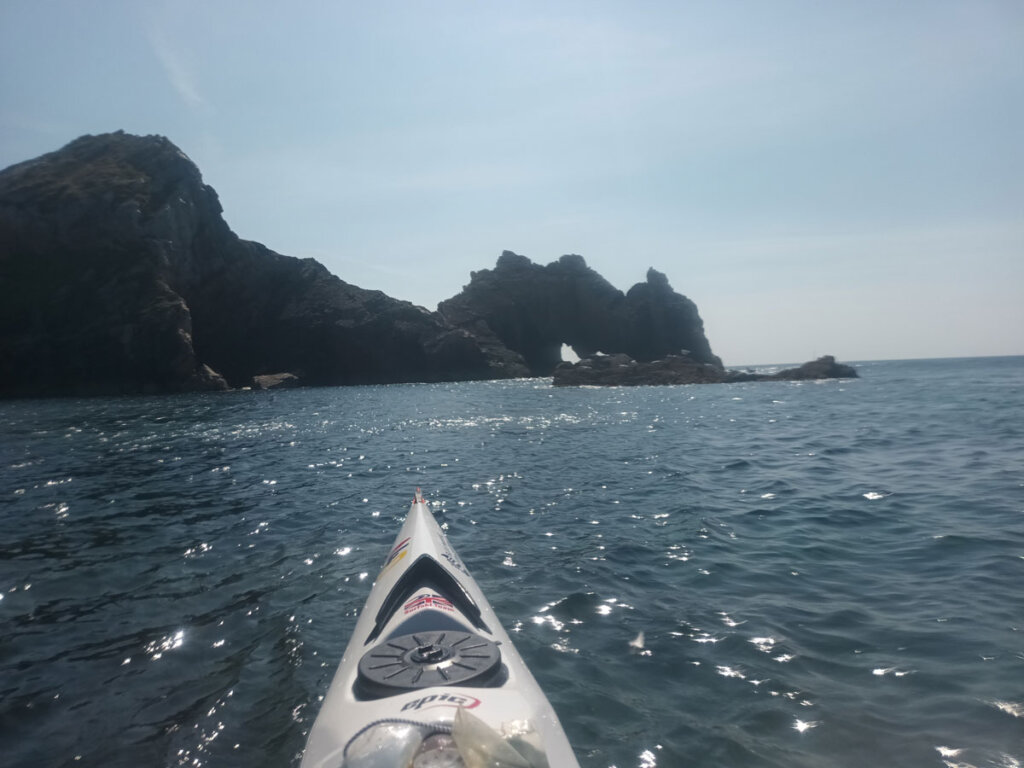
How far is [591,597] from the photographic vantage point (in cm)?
733

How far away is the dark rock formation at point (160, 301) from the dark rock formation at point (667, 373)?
26160mm

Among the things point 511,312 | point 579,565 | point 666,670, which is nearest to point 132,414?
point 579,565

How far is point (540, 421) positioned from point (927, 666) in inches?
962

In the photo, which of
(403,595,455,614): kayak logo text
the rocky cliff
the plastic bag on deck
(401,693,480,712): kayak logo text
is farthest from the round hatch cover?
the rocky cliff

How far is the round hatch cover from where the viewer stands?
4086 mm

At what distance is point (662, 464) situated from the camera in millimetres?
16656

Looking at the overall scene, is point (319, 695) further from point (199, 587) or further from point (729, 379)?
point (729, 379)

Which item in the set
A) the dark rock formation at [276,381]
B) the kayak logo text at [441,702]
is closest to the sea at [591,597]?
the kayak logo text at [441,702]

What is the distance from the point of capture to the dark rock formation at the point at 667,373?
63.7 m

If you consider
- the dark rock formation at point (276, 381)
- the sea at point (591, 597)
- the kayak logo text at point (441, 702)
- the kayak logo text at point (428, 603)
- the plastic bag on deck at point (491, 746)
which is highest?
the dark rock formation at point (276, 381)

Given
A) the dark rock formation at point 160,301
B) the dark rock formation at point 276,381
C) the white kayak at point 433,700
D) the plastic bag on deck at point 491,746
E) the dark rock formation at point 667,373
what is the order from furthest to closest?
1. the dark rock formation at point 276,381
2. the dark rock formation at point 667,373
3. the dark rock formation at point 160,301
4. the white kayak at point 433,700
5. the plastic bag on deck at point 491,746

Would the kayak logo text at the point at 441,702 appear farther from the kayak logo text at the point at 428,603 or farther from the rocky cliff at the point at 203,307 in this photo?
the rocky cliff at the point at 203,307

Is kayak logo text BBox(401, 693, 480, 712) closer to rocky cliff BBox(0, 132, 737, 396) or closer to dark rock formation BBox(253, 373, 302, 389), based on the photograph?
rocky cliff BBox(0, 132, 737, 396)

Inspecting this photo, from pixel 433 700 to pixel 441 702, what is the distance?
66 mm
